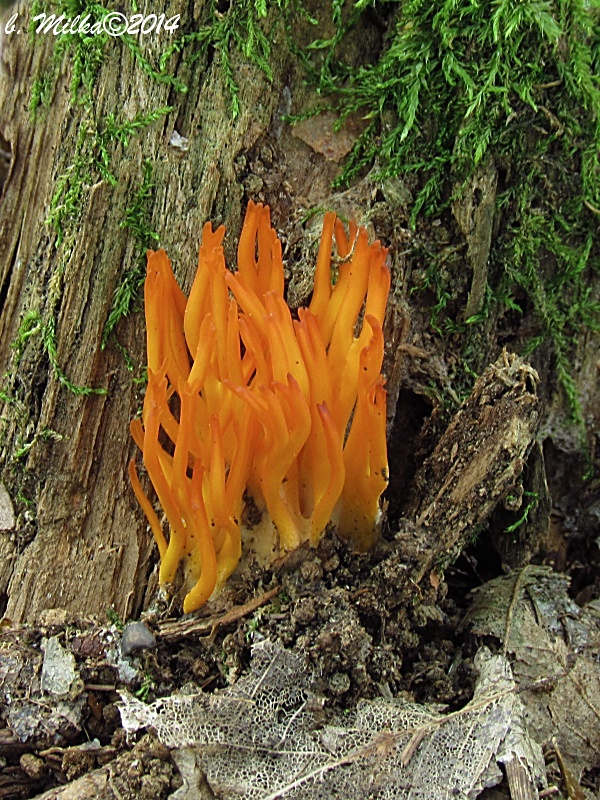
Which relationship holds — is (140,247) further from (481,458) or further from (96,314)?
(481,458)

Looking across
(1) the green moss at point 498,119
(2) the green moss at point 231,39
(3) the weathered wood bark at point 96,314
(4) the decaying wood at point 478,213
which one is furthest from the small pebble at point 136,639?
(2) the green moss at point 231,39

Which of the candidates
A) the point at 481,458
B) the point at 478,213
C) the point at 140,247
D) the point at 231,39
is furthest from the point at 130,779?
the point at 231,39

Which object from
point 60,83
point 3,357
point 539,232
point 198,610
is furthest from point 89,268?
point 539,232

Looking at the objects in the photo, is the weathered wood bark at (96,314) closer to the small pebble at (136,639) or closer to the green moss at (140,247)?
the green moss at (140,247)

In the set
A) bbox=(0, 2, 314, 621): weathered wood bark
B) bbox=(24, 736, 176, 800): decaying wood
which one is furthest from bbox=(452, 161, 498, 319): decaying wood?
bbox=(24, 736, 176, 800): decaying wood

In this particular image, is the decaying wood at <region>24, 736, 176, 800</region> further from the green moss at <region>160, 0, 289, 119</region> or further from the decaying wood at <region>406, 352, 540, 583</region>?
the green moss at <region>160, 0, 289, 119</region>

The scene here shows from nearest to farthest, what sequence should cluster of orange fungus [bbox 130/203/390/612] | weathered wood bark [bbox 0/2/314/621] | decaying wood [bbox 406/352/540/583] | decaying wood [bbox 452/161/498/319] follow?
1. cluster of orange fungus [bbox 130/203/390/612]
2. decaying wood [bbox 406/352/540/583]
3. weathered wood bark [bbox 0/2/314/621]
4. decaying wood [bbox 452/161/498/319]
